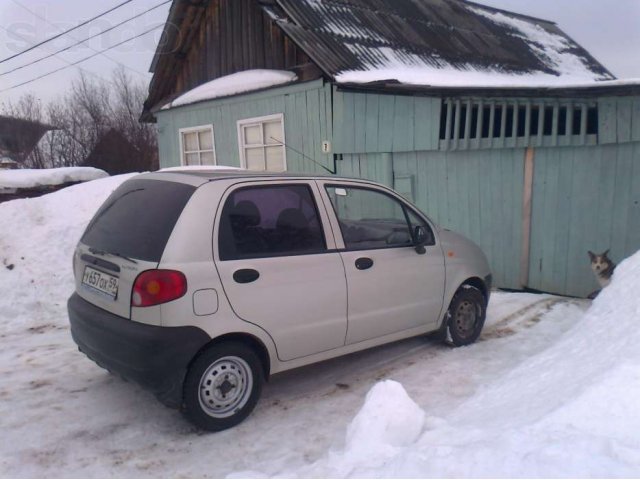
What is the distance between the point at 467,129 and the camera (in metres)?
7.61

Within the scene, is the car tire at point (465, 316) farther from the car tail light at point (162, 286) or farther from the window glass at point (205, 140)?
the window glass at point (205, 140)

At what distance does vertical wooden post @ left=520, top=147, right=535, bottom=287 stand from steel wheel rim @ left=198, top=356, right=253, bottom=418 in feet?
16.6

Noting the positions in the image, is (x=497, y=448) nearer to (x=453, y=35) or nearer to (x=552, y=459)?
(x=552, y=459)

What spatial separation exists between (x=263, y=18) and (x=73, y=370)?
7771 mm

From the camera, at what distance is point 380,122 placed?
8.38 m

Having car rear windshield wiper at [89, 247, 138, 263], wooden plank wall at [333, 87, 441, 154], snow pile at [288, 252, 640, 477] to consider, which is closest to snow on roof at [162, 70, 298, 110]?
wooden plank wall at [333, 87, 441, 154]

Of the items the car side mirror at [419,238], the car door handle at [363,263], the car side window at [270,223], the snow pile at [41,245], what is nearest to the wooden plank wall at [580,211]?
the car side mirror at [419,238]

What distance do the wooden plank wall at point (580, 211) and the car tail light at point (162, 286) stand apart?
554cm

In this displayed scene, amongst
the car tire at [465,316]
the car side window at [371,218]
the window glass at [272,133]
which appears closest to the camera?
the car side window at [371,218]

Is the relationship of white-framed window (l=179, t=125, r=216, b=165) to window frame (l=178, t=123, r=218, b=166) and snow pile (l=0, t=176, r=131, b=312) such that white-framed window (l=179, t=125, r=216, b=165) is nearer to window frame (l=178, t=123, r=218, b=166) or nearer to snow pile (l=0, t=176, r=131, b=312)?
window frame (l=178, t=123, r=218, b=166)

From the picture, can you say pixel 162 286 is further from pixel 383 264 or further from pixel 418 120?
pixel 418 120

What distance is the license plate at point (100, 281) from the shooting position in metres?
3.47

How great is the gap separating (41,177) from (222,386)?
8.30m

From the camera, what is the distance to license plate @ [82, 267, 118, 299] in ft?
11.4
